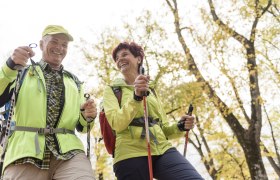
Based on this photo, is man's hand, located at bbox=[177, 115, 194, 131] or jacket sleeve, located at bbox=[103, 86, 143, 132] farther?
man's hand, located at bbox=[177, 115, 194, 131]

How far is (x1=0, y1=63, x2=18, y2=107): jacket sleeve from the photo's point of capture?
2.78 m

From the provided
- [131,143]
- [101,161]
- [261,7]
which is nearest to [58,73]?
[131,143]

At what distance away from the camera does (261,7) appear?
10.8 meters

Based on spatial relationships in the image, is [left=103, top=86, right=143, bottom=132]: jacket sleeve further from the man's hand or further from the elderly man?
the man's hand

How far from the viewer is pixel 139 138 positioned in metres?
3.26

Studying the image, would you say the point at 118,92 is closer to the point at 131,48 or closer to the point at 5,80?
the point at 131,48

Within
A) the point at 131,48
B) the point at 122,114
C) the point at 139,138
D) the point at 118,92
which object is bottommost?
the point at 139,138

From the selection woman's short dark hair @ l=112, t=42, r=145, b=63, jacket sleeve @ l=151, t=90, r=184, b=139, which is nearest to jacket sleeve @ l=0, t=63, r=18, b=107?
woman's short dark hair @ l=112, t=42, r=145, b=63

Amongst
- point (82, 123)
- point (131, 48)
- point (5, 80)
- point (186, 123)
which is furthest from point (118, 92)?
point (5, 80)

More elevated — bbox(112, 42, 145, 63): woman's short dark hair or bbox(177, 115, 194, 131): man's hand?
bbox(112, 42, 145, 63): woman's short dark hair

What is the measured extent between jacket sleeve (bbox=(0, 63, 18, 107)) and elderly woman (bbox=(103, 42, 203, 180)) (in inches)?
40.0

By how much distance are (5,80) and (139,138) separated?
151 centimetres

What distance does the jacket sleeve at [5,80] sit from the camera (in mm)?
2781

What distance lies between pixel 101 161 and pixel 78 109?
14078 mm
